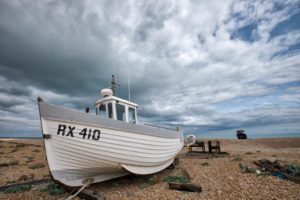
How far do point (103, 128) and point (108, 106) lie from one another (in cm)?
208

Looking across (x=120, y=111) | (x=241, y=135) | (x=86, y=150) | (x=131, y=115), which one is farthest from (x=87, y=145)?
(x=241, y=135)

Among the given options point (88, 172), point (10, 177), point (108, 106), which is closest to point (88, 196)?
point (88, 172)

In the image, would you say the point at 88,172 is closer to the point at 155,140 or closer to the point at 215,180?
the point at 155,140

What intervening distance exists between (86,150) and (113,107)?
234cm

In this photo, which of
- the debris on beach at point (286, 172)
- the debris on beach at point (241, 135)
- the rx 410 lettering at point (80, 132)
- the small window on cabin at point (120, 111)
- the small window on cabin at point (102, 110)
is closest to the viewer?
the rx 410 lettering at point (80, 132)

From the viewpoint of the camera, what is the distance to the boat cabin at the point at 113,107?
21.9ft

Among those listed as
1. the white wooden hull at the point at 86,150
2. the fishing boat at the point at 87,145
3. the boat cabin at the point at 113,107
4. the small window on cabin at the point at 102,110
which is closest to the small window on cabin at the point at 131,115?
the boat cabin at the point at 113,107

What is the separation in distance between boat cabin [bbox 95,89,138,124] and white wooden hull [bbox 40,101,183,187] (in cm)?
164

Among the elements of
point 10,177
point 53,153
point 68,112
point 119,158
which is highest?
point 68,112

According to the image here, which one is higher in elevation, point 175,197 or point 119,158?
point 119,158

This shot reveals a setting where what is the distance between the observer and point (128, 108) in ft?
24.3

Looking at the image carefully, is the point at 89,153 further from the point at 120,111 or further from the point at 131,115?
the point at 131,115

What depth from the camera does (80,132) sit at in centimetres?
464

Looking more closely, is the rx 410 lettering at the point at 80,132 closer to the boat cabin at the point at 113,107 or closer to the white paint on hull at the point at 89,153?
the white paint on hull at the point at 89,153
